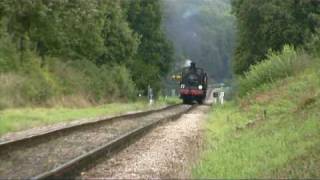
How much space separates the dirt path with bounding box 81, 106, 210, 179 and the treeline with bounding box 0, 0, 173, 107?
1178 cm

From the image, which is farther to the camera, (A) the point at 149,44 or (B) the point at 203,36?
(B) the point at 203,36

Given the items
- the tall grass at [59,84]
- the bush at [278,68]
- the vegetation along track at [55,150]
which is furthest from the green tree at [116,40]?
the vegetation along track at [55,150]

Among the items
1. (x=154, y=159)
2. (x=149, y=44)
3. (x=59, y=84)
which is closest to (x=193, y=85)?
(x=59, y=84)

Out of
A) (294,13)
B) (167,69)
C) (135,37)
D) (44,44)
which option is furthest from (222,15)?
(44,44)

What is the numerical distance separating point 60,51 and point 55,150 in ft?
103

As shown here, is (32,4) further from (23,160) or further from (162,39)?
(162,39)

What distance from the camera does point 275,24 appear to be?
163ft

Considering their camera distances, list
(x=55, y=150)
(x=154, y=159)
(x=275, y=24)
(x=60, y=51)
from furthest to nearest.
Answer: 1. (x=275, y=24)
2. (x=60, y=51)
3. (x=55, y=150)
4. (x=154, y=159)

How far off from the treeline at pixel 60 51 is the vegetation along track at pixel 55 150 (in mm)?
9756

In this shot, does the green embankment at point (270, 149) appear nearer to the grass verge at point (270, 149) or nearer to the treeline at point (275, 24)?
the grass verge at point (270, 149)

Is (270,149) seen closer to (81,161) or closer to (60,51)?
(81,161)

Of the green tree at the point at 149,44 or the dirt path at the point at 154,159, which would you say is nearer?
the dirt path at the point at 154,159

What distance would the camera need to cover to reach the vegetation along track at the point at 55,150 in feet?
34.9

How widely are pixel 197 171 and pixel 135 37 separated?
184 feet
